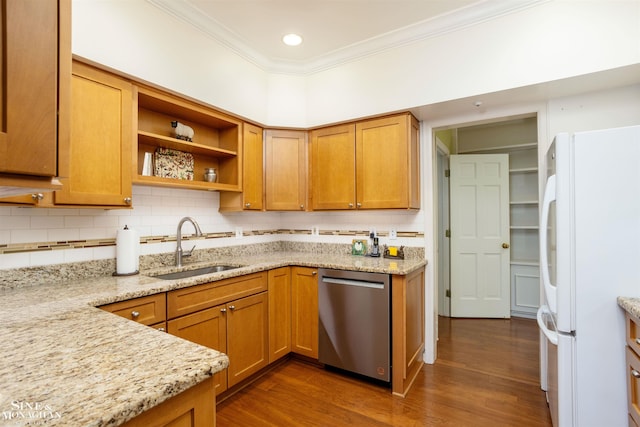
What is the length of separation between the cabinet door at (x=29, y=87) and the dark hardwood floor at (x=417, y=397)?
76.7 inches

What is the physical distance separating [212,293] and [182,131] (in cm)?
128

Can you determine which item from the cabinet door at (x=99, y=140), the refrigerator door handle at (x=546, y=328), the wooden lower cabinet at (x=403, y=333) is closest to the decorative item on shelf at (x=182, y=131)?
Result: the cabinet door at (x=99, y=140)

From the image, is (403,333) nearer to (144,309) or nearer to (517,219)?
(144,309)

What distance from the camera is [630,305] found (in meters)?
1.28

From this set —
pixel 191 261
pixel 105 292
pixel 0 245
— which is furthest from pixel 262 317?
pixel 0 245

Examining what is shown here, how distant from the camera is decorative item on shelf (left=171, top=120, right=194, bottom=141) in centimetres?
236

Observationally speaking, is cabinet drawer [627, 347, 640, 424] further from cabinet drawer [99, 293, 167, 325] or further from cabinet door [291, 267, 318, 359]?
cabinet drawer [99, 293, 167, 325]

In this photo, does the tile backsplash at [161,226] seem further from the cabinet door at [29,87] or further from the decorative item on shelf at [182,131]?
the cabinet door at [29,87]

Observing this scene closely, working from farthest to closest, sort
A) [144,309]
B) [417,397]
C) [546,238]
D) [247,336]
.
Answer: [247,336]
[417,397]
[546,238]
[144,309]

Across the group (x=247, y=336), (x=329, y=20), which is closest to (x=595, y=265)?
(x=247, y=336)

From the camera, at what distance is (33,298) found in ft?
4.78

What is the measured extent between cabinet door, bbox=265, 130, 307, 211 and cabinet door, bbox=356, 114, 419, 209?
0.60 m

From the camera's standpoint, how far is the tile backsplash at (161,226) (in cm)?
175

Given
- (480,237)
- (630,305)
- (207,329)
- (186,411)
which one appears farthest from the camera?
(480,237)
